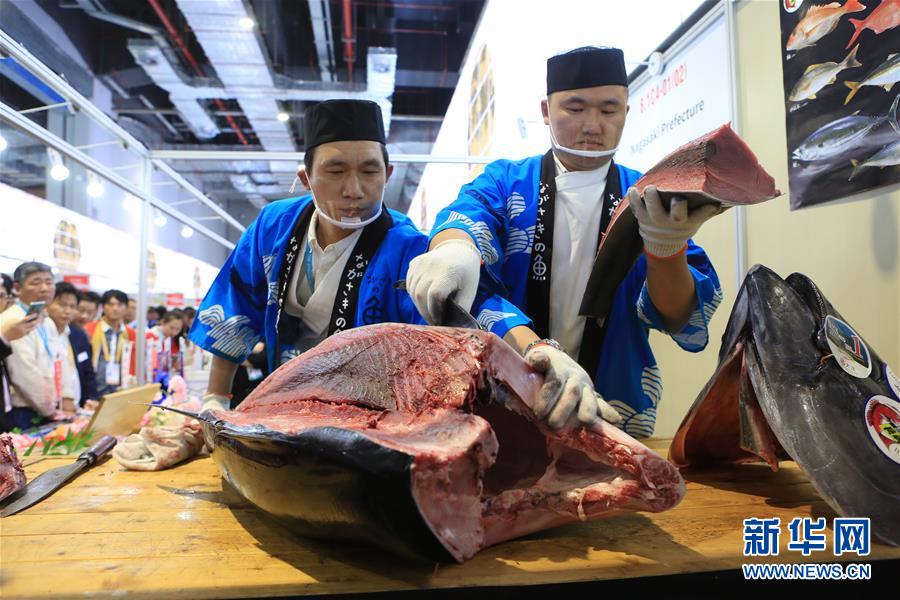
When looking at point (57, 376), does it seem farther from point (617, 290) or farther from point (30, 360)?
point (617, 290)

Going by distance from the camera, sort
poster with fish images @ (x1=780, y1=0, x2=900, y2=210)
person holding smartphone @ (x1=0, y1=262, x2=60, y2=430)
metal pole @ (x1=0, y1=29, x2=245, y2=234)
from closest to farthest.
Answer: poster with fish images @ (x1=780, y1=0, x2=900, y2=210) → metal pole @ (x1=0, y1=29, x2=245, y2=234) → person holding smartphone @ (x1=0, y1=262, x2=60, y2=430)

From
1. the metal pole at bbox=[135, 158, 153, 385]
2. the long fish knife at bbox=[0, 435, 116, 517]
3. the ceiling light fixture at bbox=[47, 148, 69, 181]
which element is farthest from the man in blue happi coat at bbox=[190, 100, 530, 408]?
the metal pole at bbox=[135, 158, 153, 385]

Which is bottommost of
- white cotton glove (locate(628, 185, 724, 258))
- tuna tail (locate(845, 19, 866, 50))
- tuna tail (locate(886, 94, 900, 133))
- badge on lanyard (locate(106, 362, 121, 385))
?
badge on lanyard (locate(106, 362, 121, 385))

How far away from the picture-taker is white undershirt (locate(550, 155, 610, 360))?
69.5 inches

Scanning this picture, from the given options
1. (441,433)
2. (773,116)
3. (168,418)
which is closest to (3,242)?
(168,418)

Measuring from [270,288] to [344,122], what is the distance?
0.58 meters

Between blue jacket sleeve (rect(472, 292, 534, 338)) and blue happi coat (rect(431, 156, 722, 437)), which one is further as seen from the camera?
blue happi coat (rect(431, 156, 722, 437))

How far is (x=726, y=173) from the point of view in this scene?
1119mm

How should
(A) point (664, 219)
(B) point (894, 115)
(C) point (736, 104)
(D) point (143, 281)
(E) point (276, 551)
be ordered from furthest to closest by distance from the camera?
(D) point (143, 281) < (C) point (736, 104) < (B) point (894, 115) < (A) point (664, 219) < (E) point (276, 551)

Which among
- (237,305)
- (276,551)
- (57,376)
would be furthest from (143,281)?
(276,551)

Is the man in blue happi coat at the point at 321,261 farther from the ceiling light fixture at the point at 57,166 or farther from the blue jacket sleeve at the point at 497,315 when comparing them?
the ceiling light fixture at the point at 57,166

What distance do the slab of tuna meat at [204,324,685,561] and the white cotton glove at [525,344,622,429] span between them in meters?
0.02

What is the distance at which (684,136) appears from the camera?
2881 mm

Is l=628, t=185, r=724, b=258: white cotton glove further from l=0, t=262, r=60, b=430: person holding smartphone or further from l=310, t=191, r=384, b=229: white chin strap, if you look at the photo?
l=0, t=262, r=60, b=430: person holding smartphone
